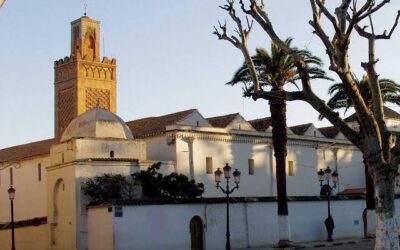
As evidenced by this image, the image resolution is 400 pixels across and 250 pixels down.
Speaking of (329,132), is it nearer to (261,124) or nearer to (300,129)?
(300,129)

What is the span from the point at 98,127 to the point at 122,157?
190 centimetres

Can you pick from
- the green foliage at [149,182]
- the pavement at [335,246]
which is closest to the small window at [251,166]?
the pavement at [335,246]

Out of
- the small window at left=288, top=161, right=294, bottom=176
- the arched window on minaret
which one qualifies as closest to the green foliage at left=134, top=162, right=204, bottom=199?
the small window at left=288, top=161, right=294, bottom=176

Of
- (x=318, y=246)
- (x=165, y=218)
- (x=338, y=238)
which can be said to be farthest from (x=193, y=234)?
(x=338, y=238)

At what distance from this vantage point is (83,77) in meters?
54.5

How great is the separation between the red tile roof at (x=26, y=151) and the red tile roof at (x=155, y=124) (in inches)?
205

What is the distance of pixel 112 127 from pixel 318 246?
1142 centimetres

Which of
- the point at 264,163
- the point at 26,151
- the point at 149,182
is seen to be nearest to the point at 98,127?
the point at 149,182

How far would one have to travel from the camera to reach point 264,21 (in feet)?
51.4

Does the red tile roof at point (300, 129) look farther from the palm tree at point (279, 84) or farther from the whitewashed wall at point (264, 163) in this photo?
the palm tree at point (279, 84)

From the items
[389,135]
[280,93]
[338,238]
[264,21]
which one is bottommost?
[338,238]

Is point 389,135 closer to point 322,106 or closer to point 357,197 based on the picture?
point 322,106

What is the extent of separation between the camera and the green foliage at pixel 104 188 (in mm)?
32263

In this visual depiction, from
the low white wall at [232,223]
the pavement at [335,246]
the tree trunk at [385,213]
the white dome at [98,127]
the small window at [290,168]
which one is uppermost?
the white dome at [98,127]
